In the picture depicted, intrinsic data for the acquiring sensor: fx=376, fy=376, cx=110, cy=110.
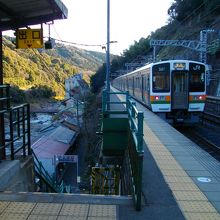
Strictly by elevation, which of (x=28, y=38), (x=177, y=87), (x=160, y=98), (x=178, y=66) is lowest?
(x=160, y=98)

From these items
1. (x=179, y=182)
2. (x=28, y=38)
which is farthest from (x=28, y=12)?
(x=179, y=182)

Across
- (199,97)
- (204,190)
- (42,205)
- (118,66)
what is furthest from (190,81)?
(118,66)

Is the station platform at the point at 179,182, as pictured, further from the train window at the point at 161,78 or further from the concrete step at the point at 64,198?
the train window at the point at 161,78

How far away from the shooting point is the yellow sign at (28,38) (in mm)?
8500

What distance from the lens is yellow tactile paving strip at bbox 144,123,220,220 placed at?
515 centimetres

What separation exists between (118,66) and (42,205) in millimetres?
90619

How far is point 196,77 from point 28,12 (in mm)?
10775

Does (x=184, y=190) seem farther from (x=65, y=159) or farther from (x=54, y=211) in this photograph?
(x=65, y=159)

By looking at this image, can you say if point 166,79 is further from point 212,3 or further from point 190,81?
point 212,3

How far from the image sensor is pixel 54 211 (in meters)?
4.95

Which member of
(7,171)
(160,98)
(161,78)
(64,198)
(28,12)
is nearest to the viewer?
(64,198)

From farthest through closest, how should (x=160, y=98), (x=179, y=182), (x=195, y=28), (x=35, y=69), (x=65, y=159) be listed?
(x=35, y=69)
(x=195, y=28)
(x=65, y=159)
(x=160, y=98)
(x=179, y=182)

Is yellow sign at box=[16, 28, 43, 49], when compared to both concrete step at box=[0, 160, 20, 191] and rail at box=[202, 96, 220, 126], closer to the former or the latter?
concrete step at box=[0, 160, 20, 191]

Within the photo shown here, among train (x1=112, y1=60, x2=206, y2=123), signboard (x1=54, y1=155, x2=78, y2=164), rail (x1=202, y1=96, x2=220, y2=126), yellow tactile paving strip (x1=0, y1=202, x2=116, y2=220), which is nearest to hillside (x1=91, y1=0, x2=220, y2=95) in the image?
rail (x1=202, y1=96, x2=220, y2=126)
